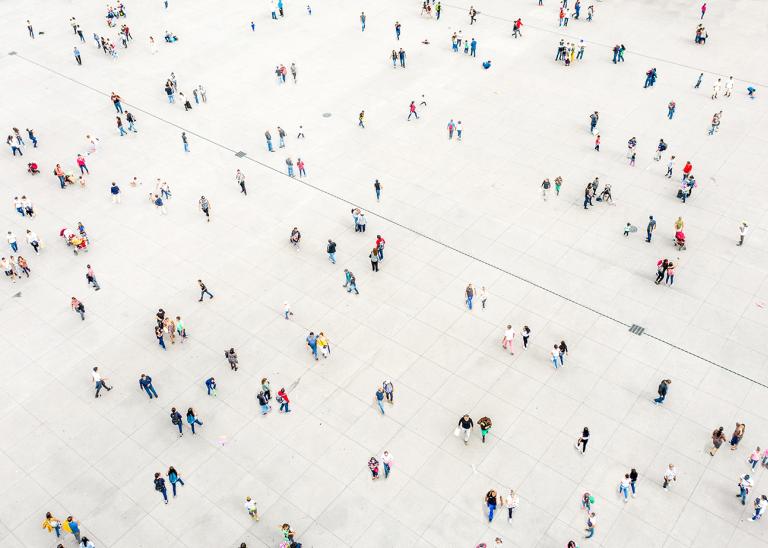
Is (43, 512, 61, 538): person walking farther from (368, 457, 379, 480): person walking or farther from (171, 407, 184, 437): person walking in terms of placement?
(368, 457, 379, 480): person walking

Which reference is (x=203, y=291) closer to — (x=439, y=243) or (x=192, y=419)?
(x=192, y=419)

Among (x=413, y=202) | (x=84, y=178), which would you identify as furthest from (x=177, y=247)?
(x=413, y=202)

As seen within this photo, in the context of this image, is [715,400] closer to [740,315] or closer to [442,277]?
[740,315]

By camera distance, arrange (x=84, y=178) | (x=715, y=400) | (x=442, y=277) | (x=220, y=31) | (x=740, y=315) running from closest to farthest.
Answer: (x=715, y=400) < (x=740, y=315) < (x=442, y=277) < (x=84, y=178) < (x=220, y=31)

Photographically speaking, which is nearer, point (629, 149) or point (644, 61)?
point (629, 149)

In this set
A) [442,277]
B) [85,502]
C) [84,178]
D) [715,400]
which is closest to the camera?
[85,502]

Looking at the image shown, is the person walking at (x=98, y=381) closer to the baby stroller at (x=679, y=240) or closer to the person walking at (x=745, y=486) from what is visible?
the person walking at (x=745, y=486)
